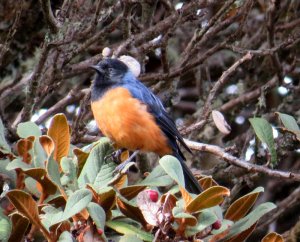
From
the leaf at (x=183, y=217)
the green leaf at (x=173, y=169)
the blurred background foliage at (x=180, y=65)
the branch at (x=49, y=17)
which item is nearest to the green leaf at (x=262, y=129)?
the blurred background foliage at (x=180, y=65)

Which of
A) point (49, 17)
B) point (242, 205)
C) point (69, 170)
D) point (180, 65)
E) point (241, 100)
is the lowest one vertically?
point (241, 100)

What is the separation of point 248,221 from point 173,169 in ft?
→ 1.16

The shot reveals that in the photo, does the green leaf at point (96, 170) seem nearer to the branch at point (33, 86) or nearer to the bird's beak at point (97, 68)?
the branch at point (33, 86)

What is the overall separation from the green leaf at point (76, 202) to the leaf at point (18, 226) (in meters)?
0.25

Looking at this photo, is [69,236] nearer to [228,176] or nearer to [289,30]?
[228,176]

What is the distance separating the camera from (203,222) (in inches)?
92.8

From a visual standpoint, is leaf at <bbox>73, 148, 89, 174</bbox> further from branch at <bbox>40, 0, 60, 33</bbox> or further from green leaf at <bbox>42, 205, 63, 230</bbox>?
Result: branch at <bbox>40, 0, 60, 33</bbox>

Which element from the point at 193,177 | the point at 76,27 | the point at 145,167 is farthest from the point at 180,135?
the point at 76,27

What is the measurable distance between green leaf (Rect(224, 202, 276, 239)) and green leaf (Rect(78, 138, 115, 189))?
48 cm

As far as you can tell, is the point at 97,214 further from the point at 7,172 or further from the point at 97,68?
the point at 97,68

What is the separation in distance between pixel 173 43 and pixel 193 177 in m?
2.81

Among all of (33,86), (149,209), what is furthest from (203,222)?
(33,86)

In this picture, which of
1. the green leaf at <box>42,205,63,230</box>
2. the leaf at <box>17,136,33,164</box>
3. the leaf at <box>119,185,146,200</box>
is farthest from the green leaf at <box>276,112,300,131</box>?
the green leaf at <box>42,205,63,230</box>

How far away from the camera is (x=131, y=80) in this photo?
14.6 feet
